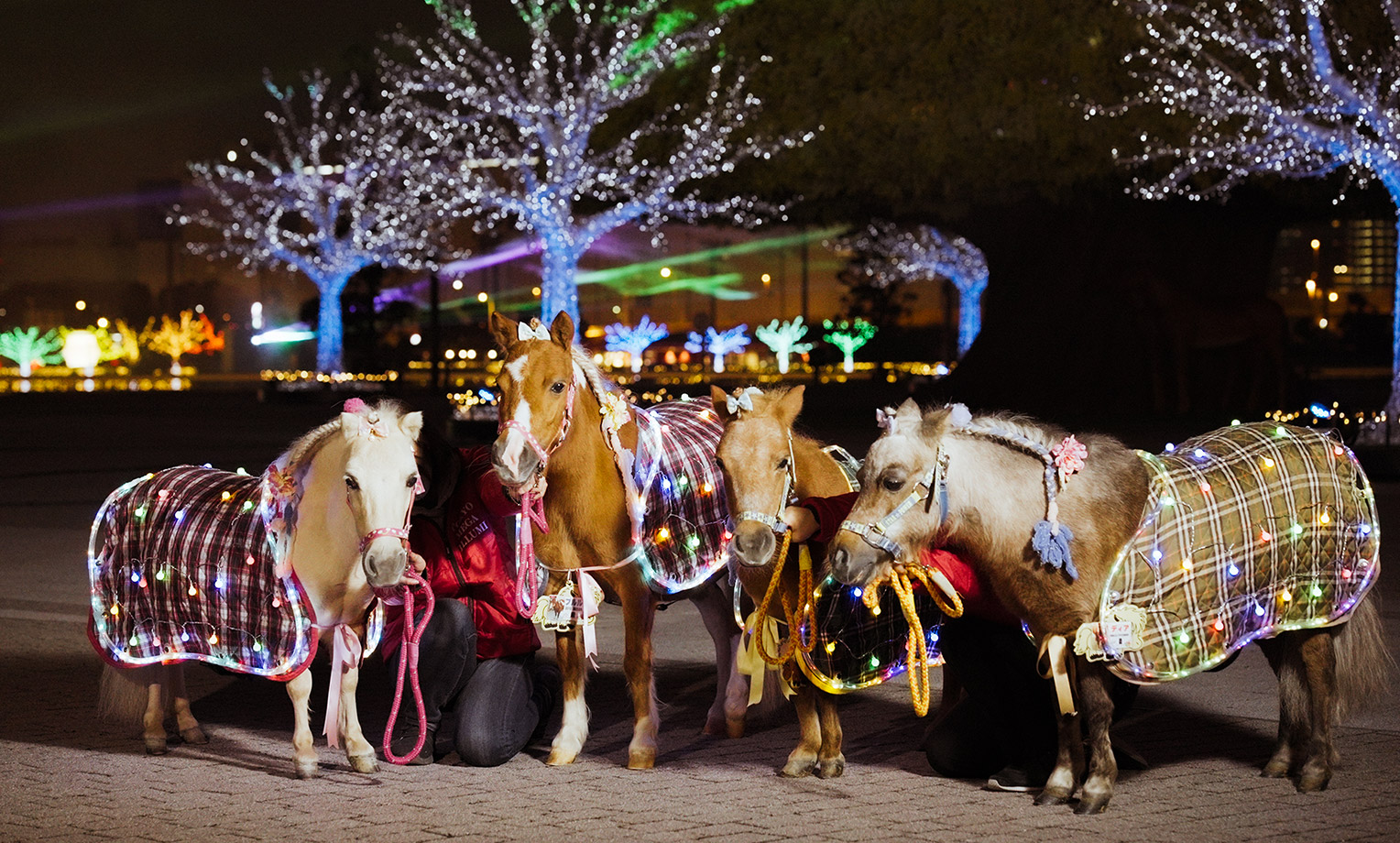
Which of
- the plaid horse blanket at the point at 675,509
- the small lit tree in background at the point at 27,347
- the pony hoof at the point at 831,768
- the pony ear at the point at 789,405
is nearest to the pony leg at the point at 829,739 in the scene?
the pony hoof at the point at 831,768

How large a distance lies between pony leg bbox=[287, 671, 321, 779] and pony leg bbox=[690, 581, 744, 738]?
1.84 m

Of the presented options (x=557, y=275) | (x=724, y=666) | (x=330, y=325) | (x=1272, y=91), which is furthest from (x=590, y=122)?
(x=724, y=666)

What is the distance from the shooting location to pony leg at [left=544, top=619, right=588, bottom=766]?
22.1 feet

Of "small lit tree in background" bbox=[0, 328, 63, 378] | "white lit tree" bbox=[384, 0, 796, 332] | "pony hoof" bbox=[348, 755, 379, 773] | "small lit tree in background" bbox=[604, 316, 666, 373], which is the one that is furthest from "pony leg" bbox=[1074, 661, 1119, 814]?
"small lit tree in background" bbox=[0, 328, 63, 378]

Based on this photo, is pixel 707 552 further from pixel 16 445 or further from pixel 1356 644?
pixel 16 445

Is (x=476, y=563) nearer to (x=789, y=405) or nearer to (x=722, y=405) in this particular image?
(x=722, y=405)

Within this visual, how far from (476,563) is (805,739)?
5.46 ft

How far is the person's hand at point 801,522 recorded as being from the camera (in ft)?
19.7

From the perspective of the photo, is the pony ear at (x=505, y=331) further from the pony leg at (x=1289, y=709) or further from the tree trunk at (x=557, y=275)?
the tree trunk at (x=557, y=275)

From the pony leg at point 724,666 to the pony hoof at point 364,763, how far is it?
1.60 m

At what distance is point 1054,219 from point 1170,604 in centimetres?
2536

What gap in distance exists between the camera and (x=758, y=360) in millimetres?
66938

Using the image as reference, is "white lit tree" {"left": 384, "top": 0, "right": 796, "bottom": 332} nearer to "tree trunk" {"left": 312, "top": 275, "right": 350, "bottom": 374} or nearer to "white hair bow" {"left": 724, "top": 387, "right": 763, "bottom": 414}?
"tree trunk" {"left": 312, "top": 275, "right": 350, "bottom": 374}

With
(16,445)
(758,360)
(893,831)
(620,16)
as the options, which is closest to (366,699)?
(893,831)
